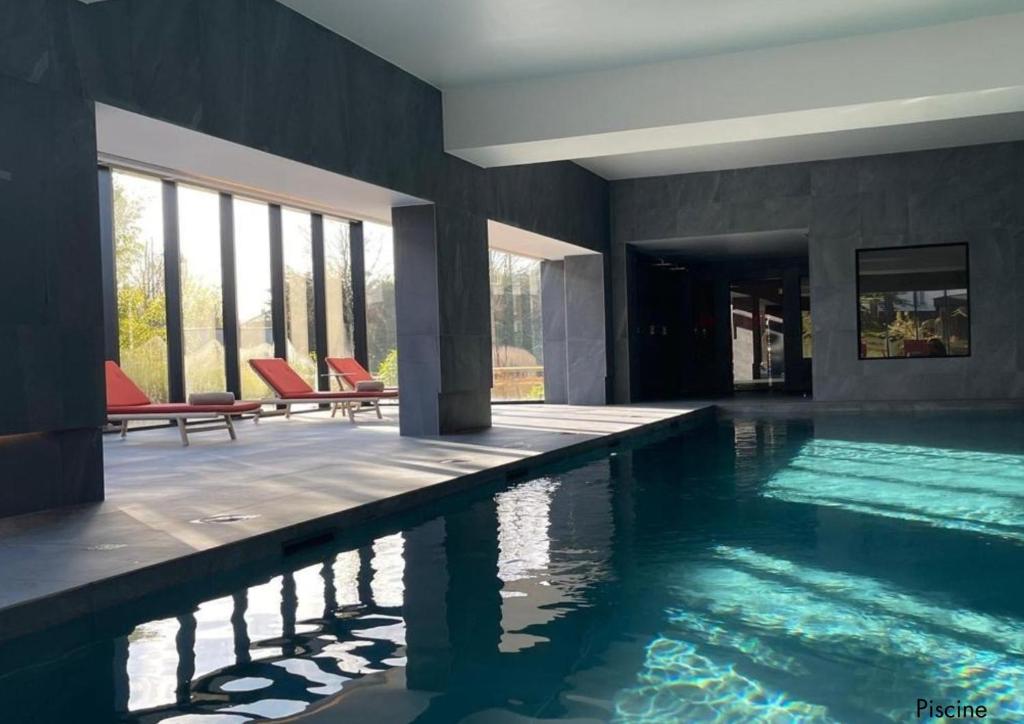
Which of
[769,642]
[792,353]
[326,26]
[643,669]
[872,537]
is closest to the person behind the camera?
[643,669]

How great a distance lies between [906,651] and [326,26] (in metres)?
6.86

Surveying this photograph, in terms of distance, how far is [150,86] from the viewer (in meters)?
6.12

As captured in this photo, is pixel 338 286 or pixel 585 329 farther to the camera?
pixel 338 286

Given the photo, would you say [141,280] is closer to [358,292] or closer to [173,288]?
[173,288]

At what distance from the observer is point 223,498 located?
19.0ft

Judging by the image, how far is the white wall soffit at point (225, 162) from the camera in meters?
6.43

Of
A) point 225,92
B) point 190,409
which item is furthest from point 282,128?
point 190,409

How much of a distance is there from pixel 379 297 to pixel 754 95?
31.5 feet

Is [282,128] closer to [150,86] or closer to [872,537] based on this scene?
[150,86]

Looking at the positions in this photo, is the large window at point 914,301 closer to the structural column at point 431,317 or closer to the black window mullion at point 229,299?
the structural column at point 431,317

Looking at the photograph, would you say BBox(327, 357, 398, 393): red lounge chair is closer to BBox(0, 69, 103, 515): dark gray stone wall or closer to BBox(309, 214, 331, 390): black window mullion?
BBox(309, 214, 331, 390): black window mullion

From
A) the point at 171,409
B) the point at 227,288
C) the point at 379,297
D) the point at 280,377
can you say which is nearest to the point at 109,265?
the point at 227,288

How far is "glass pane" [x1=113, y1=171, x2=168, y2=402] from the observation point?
11883 millimetres

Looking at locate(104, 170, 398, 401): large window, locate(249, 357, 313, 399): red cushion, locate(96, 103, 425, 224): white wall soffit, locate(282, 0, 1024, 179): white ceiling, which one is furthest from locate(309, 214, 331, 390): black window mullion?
locate(282, 0, 1024, 179): white ceiling
